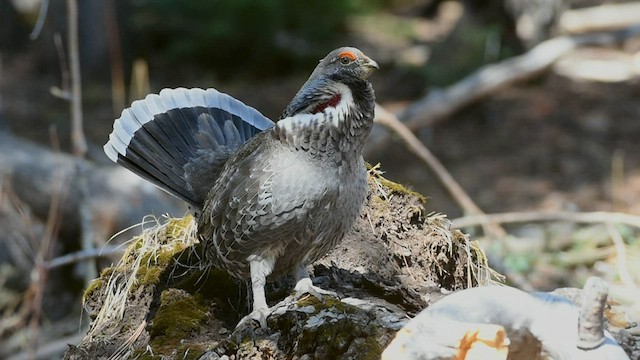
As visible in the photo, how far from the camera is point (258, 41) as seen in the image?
1163 cm

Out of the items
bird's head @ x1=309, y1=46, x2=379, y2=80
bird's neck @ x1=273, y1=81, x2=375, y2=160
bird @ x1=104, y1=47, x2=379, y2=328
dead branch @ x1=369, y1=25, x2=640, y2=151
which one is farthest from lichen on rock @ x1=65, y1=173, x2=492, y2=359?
dead branch @ x1=369, y1=25, x2=640, y2=151

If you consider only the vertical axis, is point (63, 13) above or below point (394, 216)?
above

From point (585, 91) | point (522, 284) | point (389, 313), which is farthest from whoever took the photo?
point (585, 91)

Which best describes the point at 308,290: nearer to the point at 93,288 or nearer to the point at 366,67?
the point at 366,67

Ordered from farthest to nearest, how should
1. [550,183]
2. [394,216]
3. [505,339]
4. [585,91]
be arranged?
[585,91]
[550,183]
[394,216]
[505,339]

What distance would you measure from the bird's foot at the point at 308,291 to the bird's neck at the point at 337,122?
51cm

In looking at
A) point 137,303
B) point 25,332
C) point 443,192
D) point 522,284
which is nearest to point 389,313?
point 137,303

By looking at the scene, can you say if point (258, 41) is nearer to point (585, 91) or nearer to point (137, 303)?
point (585, 91)

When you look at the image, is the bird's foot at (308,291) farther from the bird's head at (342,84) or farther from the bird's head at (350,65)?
the bird's head at (350,65)

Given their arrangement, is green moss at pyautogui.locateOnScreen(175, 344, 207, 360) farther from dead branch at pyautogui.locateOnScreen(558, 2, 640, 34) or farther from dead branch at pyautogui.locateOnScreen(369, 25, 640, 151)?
dead branch at pyautogui.locateOnScreen(558, 2, 640, 34)

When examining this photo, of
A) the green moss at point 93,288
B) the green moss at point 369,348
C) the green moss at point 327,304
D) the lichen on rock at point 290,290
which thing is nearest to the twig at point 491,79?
the lichen on rock at point 290,290

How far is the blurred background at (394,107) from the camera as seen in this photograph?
23.8 feet

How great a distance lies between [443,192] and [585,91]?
3.13m

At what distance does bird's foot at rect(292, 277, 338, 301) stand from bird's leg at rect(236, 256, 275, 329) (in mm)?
131
